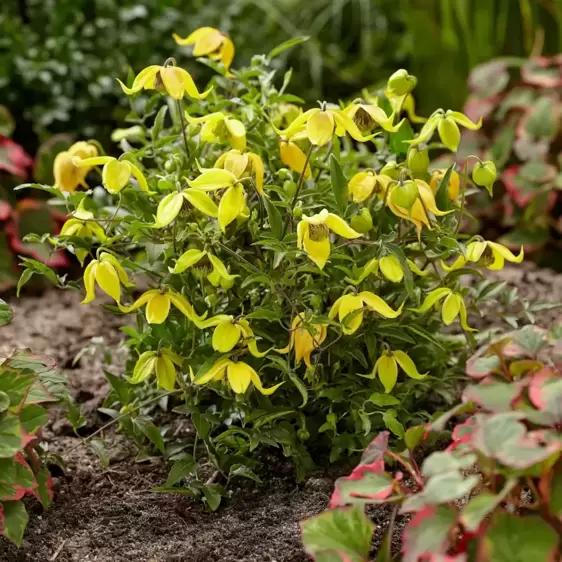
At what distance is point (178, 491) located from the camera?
4.17ft

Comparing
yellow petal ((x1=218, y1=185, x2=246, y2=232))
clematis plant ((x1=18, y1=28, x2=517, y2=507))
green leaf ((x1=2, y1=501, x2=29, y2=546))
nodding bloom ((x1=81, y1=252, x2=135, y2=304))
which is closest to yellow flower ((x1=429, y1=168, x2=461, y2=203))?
clematis plant ((x1=18, y1=28, x2=517, y2=507))

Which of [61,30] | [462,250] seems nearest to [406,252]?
[462,250]

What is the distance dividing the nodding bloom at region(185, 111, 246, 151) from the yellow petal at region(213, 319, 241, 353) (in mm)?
251

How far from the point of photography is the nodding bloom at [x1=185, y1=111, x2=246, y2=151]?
120cm

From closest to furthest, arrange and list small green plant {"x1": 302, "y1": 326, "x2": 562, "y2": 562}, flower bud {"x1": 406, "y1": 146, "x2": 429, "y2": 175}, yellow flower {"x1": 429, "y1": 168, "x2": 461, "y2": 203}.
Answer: small green plant {"x1": 302, "y1": 326, "x2": 562, "y2": 562} < flower bud {"x1": 406, "y1": 146, "x2": 429, "y2": 175} < yellow flower {"x1": 429, "y1": 168, "x2": 461, "y2": 203}

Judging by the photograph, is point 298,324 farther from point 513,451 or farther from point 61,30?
point 61,30

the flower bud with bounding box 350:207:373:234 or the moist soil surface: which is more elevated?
the flower bud with bounding box 350:207:373:234

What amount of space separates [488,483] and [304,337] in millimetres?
303

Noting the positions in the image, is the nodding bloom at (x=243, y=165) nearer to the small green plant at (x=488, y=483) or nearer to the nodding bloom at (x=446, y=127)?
the nodding bloom at (x=446, y=127)

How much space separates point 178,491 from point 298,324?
296 millimetres

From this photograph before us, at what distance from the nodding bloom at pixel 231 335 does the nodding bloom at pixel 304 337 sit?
0.05 meters

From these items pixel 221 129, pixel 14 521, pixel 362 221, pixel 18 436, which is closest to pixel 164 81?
pixel 221 129

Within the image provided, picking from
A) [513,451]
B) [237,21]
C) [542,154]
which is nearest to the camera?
[513,451]

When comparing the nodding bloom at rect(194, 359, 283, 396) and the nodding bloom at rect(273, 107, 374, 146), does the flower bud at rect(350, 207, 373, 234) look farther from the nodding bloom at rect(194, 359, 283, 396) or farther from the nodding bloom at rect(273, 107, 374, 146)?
the nodding bloom at rect(194, 359, 283, 396)
